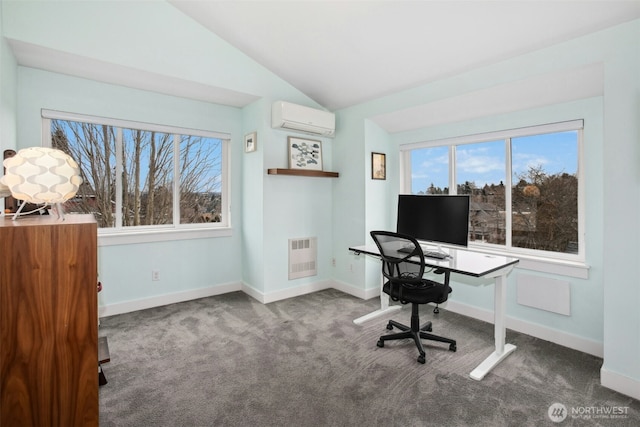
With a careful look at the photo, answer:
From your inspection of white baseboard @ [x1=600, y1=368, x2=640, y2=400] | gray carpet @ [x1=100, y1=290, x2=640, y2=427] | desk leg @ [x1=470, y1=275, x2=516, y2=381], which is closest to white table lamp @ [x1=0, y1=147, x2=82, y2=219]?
gray carpet @ [x1=100, y1=290, x2=640, y2=427]

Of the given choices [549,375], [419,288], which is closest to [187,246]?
[419,288]

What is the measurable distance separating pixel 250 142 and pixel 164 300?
2.00 meters

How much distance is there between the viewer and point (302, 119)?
3.71 m

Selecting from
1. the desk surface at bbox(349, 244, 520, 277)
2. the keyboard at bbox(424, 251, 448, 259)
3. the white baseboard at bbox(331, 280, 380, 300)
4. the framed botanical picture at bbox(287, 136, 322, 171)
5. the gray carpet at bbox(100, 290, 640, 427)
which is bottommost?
the gray carpet at bbox(100, 290, 640, 427)

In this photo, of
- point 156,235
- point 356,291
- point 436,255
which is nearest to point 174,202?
point 156,235

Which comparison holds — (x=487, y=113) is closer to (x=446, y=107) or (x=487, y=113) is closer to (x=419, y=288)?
(x=446, y=107)

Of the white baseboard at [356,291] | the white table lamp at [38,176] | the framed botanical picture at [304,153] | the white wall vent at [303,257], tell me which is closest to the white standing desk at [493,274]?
the white baseboard at [356,291]

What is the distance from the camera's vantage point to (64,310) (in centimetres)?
120

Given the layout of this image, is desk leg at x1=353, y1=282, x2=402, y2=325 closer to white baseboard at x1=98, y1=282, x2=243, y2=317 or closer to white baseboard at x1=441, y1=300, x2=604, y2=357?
white baseboard at x1=441, y1=300, x2=604, y2=357

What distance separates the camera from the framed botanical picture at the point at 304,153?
387 centimetres

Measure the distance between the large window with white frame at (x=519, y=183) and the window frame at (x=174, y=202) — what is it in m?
2.30

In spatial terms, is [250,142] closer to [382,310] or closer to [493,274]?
[382,310]

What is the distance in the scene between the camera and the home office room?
1854 millimetres

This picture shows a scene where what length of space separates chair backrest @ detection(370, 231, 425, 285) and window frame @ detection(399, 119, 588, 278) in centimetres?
111
